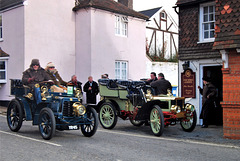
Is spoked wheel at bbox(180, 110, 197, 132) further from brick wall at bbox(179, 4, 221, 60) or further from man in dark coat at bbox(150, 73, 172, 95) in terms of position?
brick wall at bbox(179, 4, 221, 60)

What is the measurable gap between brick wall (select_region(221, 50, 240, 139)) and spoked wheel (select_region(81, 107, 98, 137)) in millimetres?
3874

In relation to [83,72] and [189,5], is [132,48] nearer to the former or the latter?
[83,72]

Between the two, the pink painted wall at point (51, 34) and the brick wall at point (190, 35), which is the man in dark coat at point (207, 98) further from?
the pink painted wall at point (51, 34)

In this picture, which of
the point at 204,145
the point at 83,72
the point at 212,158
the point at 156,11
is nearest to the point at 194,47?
the point at 204,145

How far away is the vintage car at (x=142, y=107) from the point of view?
10.3 meters

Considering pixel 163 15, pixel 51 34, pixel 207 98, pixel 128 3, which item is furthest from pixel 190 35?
pixel 163 15

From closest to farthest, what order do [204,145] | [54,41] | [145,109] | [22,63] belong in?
[204,145] < [145,109] < [22,63] < [54,41]

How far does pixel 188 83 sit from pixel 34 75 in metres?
6.48

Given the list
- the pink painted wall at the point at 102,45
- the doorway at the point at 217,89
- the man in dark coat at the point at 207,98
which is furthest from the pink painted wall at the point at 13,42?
the man in dark coat at the point at 207,98

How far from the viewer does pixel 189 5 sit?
45.1 ft

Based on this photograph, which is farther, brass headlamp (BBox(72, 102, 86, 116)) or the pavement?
the pavement

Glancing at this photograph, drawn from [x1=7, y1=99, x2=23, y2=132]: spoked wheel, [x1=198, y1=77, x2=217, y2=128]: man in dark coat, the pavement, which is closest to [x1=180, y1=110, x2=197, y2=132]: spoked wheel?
the pavement

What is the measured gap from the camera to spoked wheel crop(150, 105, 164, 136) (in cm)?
971

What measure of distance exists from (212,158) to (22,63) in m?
14.0
